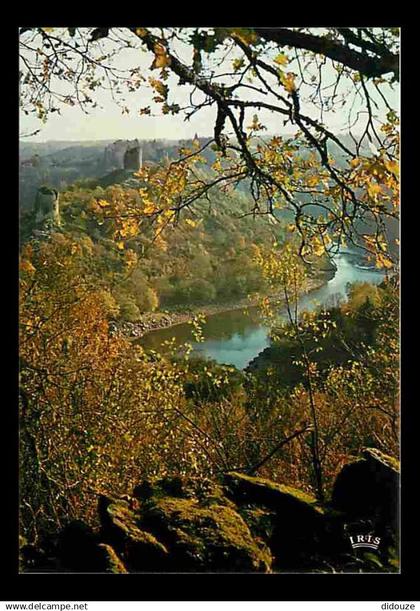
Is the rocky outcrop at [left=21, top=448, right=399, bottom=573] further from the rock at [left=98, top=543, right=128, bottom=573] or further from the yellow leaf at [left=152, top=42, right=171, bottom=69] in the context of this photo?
the yellow leaf at [left=152, top=42, right=171, bottom=69]

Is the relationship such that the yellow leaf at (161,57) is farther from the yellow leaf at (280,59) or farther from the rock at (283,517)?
the rock at (283,517)

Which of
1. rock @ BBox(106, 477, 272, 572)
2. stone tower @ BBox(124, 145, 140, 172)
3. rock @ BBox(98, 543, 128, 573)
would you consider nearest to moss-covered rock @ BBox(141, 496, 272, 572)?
rock @ BBox(106, 477, 272, 572)

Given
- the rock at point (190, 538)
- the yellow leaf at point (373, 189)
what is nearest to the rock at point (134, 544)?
the rock at point (190, 538)

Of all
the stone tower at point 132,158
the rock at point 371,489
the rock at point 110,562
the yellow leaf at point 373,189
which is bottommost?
the rock at point 110,562

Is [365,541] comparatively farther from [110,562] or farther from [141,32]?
[141,32]

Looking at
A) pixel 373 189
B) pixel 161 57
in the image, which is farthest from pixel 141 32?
pixel 373 189

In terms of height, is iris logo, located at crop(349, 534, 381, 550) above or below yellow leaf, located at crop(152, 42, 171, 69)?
below
